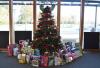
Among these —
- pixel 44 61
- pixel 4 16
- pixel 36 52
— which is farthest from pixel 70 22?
pixel 44 61

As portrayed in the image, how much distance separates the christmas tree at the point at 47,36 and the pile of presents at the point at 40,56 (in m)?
0.18

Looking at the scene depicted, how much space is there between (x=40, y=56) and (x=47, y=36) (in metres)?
0.76

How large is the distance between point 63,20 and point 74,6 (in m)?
0.78

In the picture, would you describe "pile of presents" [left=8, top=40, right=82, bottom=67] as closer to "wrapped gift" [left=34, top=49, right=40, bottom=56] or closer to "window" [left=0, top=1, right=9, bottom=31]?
"wrapped gift" [left=34, top=49, right=40, bottom=56]

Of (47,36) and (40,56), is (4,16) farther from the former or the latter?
(40,56)

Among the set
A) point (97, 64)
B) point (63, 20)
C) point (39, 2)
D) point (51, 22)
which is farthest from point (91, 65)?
point (39, 2)

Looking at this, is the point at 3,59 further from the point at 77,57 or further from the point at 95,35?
the point at 95,35

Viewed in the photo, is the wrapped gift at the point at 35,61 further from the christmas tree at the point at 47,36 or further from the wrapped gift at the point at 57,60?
the wrapped gift at the point at 57,60

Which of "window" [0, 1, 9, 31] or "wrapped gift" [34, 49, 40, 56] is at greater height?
"window" [0, 1, 9, 31]

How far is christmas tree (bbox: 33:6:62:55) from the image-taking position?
21.1 ft

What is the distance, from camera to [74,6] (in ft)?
27.4

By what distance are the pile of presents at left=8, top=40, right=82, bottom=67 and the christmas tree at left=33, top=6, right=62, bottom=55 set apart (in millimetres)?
185

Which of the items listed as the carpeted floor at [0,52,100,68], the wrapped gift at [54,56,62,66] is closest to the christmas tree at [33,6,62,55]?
the wrapped gift at [54,56,62,66]

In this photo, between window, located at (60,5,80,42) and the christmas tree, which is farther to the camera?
window, located at (60,5,80,42)
